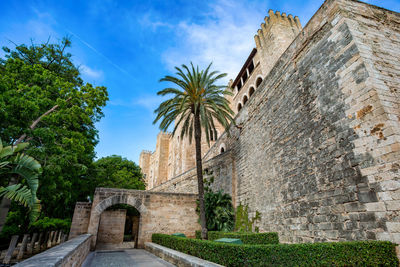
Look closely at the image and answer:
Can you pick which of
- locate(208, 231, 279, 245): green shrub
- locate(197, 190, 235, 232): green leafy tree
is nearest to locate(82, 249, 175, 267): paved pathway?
locate(208, 231, 279, 245): green shrub

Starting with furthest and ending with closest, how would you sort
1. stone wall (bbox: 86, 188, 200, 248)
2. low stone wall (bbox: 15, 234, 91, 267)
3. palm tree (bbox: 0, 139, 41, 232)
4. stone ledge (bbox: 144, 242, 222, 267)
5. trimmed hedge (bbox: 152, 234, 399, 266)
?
1. stone wall (bbox: 86, 188, 200, 248)
2. palm tree (bbox: 0, 139, 41, 232)
3. stone ledge (bbox: 144, 242, 222, 267)
4. trimmed hedge (bbox: 152, 234, 399, 266)
5. low stone wall (bbox: 15, 234, 91, 267)

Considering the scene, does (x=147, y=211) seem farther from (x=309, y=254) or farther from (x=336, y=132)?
(x=336, y=132)

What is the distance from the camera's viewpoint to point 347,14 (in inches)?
238

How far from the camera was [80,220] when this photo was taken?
1147 cm

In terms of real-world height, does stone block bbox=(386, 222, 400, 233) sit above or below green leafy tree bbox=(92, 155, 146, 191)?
below

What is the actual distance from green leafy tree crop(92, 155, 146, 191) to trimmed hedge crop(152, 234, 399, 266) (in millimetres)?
11044

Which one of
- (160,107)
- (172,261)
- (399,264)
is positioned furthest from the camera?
(160,107)

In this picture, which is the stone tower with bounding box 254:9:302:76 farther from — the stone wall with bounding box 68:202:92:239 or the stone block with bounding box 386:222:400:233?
the stone wall with bounding box 68:202:92:239

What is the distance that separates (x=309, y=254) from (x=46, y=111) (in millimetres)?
11631

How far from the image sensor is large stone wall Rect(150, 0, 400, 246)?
4.46m

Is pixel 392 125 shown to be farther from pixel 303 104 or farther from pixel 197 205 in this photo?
pixel 197 205

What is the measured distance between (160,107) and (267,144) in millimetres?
6123

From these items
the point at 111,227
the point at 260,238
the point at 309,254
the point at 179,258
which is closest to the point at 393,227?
the point at 309,254

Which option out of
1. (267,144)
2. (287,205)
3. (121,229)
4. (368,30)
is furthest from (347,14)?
(121,229)
